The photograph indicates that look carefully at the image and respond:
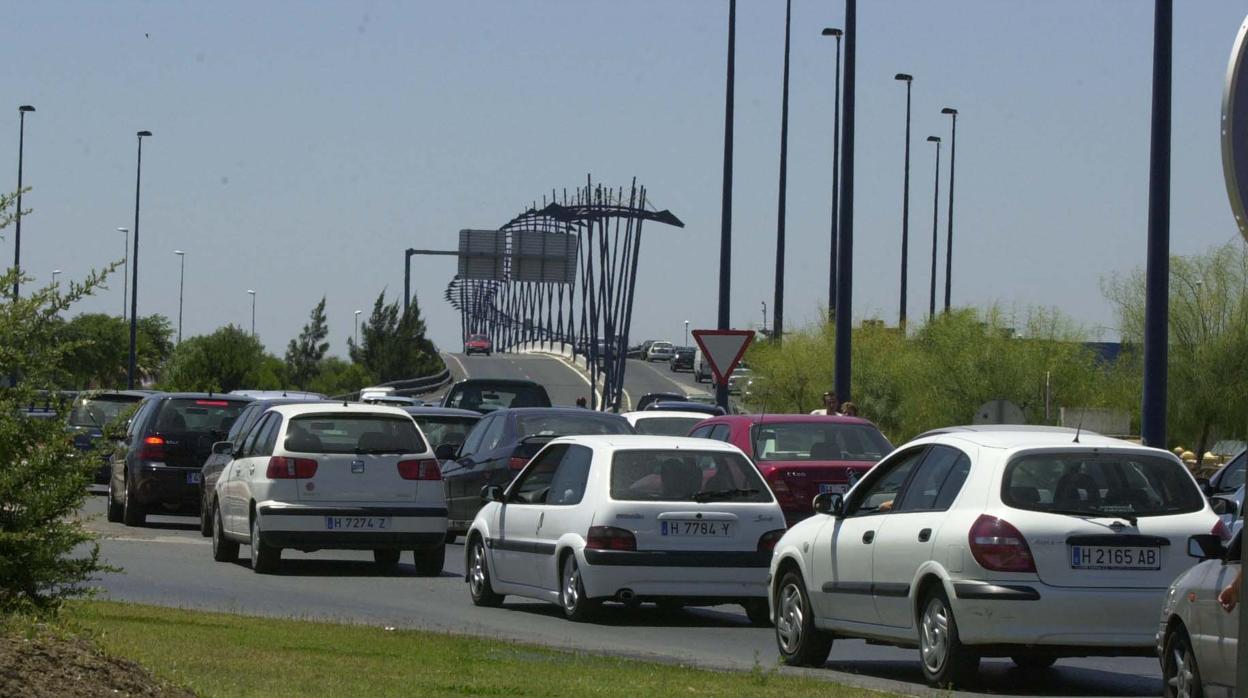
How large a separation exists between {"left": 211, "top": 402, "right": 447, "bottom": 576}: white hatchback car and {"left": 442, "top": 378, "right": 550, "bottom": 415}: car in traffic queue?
1498 centimetres

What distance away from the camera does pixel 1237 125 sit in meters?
5.59

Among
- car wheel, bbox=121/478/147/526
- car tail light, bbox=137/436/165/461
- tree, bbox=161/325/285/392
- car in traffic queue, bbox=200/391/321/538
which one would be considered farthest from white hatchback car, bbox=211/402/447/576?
tree, bbox=161/325/285/392

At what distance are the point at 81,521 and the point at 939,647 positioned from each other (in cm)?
473

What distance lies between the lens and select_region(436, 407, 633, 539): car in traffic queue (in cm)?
2339

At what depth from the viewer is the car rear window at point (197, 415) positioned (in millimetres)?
27203

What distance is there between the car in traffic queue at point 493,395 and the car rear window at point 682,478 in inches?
755

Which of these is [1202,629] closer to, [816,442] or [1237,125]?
[1237,125]

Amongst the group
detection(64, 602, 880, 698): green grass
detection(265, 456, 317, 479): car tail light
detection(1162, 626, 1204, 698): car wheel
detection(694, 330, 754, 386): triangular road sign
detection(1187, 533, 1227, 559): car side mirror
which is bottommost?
detection(64, 602, 880, 698): green grass

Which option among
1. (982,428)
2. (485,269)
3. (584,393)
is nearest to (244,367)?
(584,393)

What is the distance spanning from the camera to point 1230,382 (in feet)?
158

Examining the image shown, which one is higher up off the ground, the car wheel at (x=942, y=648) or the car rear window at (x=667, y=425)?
the car rear window at (x=667, y=425)

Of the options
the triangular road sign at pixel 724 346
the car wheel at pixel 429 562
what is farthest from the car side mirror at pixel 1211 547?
the triangular road sign at pixel 724 346

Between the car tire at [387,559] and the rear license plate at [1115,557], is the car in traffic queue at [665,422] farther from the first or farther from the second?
the rear license plate at [1115,557]

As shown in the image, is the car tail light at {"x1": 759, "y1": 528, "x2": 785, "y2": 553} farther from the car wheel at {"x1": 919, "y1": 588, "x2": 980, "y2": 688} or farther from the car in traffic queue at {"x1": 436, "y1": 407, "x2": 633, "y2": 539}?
the car in traffic queue at {"x1": 436, "y1": 407, "x2": 633, "y2": 539}
